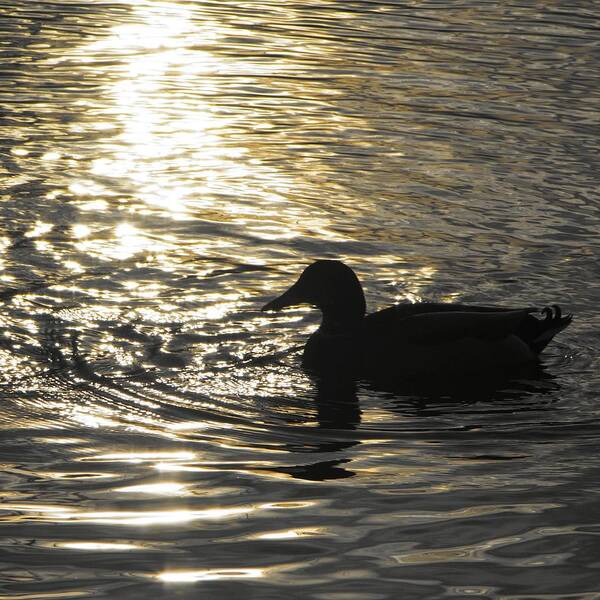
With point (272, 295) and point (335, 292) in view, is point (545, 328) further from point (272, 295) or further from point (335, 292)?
point (272, 295)

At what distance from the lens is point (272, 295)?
38.6 ft

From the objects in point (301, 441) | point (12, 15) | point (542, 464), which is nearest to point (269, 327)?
point (301, 441)

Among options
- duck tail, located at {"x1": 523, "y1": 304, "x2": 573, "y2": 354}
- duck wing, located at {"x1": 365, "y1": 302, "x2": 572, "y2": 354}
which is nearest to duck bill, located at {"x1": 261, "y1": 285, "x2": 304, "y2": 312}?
duck wing, located at {"x1": 365, "y1": 302, "x2": 572, "y2": 354}

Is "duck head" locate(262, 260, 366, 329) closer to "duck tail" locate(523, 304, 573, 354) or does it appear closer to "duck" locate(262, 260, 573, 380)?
"duck" locate(262, 260, 573, 380)

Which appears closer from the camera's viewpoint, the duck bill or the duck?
the duck

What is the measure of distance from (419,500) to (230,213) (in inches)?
263

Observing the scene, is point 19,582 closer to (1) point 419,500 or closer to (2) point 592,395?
(1) point 419,500

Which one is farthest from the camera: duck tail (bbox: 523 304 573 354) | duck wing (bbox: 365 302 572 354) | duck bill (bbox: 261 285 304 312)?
duck bill (bbox: 261 285 304 312)

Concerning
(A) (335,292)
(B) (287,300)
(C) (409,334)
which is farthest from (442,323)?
(B) (287,300)

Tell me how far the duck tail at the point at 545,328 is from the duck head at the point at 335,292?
1.22 m

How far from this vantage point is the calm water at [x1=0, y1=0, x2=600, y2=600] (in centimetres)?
736

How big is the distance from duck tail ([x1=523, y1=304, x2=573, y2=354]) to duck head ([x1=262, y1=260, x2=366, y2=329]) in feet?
4.00

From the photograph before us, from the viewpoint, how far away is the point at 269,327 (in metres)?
11.2

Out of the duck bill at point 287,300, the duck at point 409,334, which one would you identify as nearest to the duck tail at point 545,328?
the duck at point 409,334
